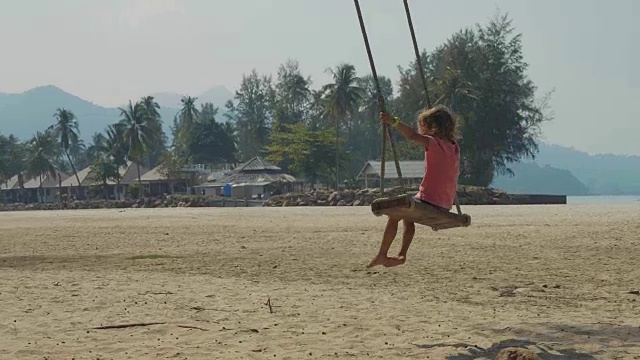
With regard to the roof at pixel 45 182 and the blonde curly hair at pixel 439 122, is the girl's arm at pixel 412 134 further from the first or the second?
the roof at pixel 45 182

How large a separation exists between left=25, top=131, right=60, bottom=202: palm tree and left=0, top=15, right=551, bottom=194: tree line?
157 mm

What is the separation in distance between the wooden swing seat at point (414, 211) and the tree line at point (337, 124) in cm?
5779

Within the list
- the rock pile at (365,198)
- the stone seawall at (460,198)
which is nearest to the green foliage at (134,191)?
the rock pile at (365,198)

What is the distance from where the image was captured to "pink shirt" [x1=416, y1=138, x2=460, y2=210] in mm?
8445

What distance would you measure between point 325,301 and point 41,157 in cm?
11393

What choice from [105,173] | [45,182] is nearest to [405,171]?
[105,173]

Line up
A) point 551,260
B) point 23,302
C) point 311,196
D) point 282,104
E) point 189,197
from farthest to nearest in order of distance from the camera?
point 282,104 < point 189,197 < point 311,196 < point 551,260 < point 23,302

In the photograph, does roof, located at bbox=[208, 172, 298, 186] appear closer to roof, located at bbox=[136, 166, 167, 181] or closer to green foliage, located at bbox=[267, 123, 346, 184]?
green foliage, located at bbox=[267, 123, 346, 184]

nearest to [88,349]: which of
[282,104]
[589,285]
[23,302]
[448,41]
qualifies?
[23,302]

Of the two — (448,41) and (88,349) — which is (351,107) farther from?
(88,349)

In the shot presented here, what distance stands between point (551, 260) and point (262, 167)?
79.6 metres

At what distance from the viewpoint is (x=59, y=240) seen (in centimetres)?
2786

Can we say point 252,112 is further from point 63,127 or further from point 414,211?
point 414,211

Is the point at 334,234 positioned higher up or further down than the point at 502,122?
further down
